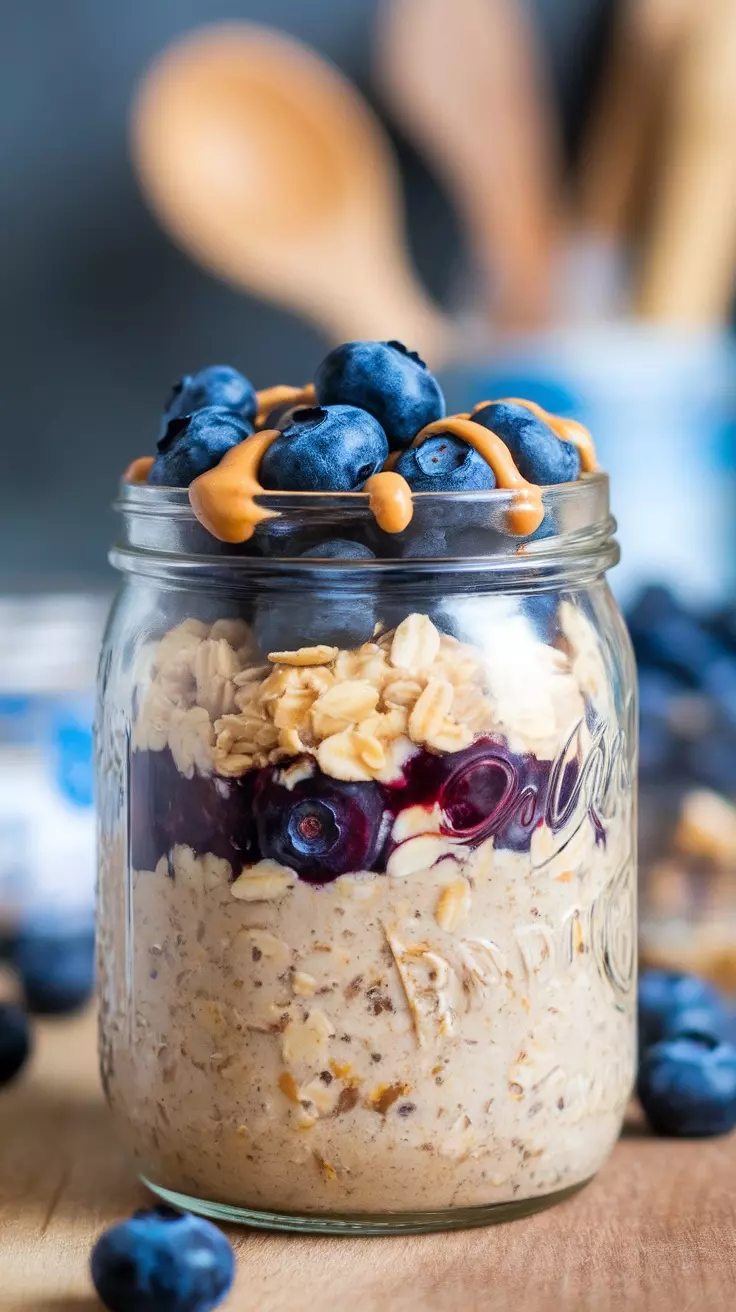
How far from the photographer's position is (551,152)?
64.1 inches

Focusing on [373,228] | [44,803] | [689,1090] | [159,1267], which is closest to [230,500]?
[159,1267]

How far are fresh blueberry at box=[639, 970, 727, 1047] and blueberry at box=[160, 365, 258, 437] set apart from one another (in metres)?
0.45

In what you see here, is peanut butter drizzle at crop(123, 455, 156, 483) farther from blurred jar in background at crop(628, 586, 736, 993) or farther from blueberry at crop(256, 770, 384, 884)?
blurred jar in background at crop(628, 586, 736, 993)

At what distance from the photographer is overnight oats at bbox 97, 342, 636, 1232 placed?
2.18ft

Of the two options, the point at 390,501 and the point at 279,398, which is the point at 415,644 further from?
the point at 279,398

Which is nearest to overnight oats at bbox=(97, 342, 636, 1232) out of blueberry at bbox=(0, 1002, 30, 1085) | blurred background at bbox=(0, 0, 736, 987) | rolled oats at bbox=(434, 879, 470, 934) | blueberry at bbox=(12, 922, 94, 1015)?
rolled oats at bbox=(434, 879, 470, 934)

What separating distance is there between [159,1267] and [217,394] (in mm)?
406

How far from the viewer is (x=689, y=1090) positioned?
84cm

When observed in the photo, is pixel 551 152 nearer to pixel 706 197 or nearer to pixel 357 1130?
pixel 706 197

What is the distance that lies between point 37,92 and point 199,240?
0.25m

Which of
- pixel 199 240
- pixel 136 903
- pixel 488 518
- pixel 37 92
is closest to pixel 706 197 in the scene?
pixel 199 240

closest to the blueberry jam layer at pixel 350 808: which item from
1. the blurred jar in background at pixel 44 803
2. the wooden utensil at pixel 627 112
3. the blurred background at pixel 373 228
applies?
the blurred jar in background at pixel 44 803

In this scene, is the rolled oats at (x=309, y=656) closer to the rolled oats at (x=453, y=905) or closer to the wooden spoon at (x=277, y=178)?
the rolled oats at (x=453, y=905)

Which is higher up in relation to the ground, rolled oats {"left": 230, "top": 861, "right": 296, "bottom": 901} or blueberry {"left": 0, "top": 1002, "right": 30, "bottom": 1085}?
rolled oats {"left": 230, "top": 861, "right": 296, "bottom": 901}
